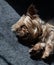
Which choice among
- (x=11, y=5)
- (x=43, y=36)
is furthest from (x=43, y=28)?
(x=11, y=5)

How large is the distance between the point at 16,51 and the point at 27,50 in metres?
0.06

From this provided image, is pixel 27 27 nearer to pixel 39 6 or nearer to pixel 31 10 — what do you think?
pixel 31 10

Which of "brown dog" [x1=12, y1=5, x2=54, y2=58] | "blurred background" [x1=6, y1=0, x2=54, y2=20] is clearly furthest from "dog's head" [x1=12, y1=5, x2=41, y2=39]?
"blurred background" [x1=6, y1=0, x2=54, y2=20]

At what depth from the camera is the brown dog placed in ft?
4.03

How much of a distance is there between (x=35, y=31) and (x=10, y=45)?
0.52 feet

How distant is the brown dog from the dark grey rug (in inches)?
1.8

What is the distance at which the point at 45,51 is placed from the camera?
122 centimetres

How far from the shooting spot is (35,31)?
4.09 ft

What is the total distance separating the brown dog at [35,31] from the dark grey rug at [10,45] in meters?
0.04

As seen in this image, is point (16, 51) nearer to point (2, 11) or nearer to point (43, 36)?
point (43, 36)

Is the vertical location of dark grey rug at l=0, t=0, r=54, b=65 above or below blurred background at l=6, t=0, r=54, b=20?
below

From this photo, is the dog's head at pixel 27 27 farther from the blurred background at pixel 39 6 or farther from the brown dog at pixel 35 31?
the blurred background at pixel 39 6

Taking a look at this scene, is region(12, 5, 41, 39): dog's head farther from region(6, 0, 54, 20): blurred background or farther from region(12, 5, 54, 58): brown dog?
region(6, 0, 54, 20): blurred background

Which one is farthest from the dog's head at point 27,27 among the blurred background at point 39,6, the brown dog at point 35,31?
the blurred background at point 39,6
